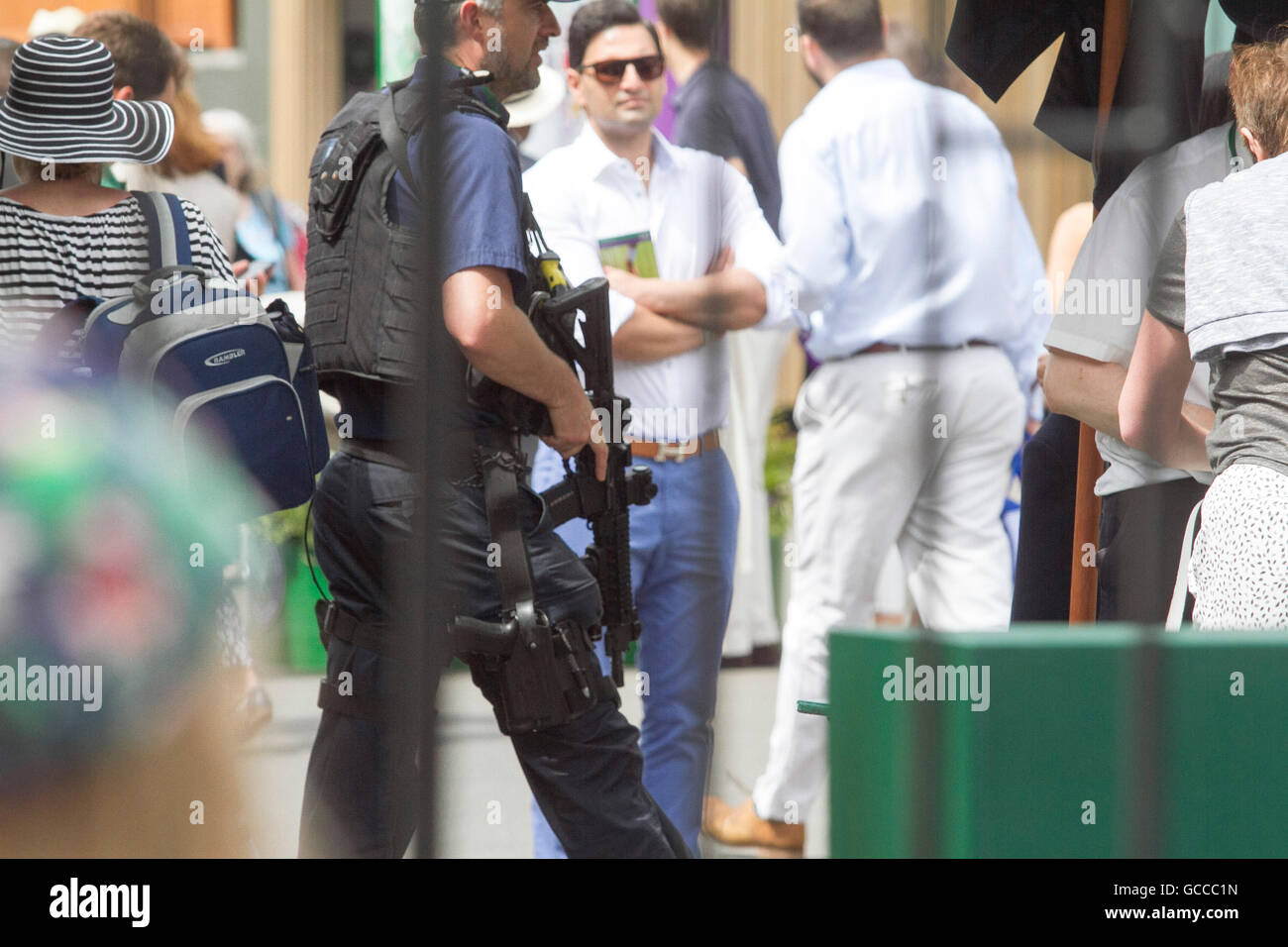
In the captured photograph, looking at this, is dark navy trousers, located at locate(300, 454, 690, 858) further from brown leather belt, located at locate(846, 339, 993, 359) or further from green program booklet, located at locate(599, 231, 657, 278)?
brown leather belt, located at locate(846, 339, 993, 359)

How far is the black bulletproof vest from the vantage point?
291cm

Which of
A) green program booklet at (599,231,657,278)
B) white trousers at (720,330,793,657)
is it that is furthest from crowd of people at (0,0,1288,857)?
white trousers at (720,330,793,657)

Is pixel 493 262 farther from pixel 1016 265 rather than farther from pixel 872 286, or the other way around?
pixel 1016 265

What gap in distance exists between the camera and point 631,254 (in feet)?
12.4

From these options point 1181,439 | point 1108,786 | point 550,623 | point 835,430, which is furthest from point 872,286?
point 1108,786

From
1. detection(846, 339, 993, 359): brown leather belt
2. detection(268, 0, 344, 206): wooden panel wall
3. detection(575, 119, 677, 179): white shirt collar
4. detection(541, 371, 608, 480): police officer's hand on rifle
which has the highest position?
detection(268, 0, 344, 206): wooden panel wall

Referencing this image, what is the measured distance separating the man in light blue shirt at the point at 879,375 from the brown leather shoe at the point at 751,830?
12mm

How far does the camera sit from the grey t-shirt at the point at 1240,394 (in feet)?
8.93

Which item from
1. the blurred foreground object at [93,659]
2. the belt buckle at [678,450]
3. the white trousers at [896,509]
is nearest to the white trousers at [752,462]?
the white trousers at [896,509]

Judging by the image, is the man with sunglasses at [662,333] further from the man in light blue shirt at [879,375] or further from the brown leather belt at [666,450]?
the man in light blue shirt at [879,375]

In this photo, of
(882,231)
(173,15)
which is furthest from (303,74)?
(882,231)

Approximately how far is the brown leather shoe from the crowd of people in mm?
10

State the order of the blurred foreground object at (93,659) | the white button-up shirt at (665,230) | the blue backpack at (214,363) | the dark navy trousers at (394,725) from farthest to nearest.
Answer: the white button-up shirt at (665,230)
the dark navy trousers at (394,725)
the blue backpack at (214,363)
the blurred foreground object at (93,659)
